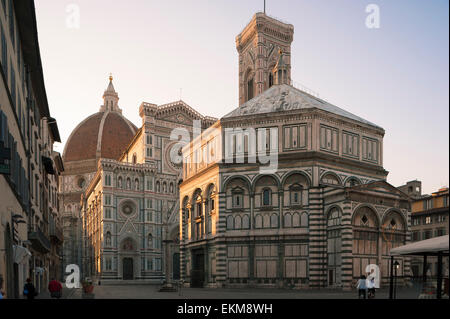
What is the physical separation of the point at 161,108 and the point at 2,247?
233ft

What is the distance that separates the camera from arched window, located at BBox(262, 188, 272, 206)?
43.8 m

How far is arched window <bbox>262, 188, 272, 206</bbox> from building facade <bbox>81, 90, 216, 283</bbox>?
37154mm

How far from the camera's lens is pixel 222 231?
147 ft

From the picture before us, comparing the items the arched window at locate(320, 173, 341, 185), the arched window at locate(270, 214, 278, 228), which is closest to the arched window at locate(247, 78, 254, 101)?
the arched window at locate(320, 173, 341, 185)

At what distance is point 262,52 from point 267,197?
5745 centimetres

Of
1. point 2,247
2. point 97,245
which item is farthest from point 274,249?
point 97,245

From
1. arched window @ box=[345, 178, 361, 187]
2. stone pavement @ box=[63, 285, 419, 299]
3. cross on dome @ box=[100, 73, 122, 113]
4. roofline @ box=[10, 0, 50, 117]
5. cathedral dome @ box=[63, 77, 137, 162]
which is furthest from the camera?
cross on dome @ box=[100, 73, 122, 113]

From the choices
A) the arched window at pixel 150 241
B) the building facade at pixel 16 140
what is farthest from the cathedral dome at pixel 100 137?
the building facade at pixel 16 140

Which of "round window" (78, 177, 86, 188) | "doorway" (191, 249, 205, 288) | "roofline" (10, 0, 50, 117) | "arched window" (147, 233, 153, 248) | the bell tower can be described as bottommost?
"arched window" (147, 233, 153, 248)

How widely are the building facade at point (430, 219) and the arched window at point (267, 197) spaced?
31.6 metres

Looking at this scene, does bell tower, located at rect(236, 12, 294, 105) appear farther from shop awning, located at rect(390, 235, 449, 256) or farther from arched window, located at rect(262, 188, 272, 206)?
shop awning, located at rect(390, 235, 449, 256)

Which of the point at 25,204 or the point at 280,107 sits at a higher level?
the point at 280,107

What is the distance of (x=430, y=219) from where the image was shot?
68.9 m
